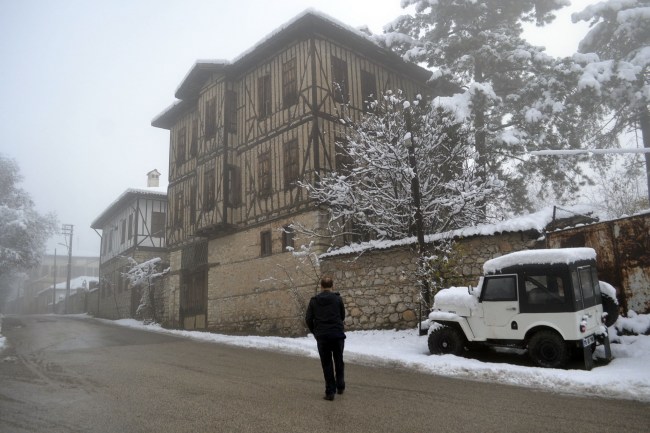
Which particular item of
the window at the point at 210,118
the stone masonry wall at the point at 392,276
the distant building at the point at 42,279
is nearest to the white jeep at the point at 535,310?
the stone masonry wall at the point at 392,276

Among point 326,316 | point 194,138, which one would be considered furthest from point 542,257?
point 194,138

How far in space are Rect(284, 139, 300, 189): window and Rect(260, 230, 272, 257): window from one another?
1.96 m

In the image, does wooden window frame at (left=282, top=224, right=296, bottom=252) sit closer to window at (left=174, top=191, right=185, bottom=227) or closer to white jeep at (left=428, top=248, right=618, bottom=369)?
white jeep at (left=428, top=248, right=618, bottom=369)

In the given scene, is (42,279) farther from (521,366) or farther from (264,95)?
(521,366)

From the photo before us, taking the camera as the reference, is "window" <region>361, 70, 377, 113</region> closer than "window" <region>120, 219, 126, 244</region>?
Yes

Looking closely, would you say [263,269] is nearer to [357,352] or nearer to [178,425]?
[357,352]

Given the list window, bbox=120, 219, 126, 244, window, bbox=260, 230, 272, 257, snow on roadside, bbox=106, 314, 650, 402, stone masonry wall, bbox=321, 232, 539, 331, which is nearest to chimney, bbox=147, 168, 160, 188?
window, bbox=120, 219, 126, 244

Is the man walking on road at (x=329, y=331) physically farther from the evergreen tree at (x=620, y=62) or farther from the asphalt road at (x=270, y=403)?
the evergreen tree at (x=620, y=62)

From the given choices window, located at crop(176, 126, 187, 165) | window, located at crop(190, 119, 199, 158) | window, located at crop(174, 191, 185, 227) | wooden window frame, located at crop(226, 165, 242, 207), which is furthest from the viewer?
window, located at crop(176, 126, 187, 165)

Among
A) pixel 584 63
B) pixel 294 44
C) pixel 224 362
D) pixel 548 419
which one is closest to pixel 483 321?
pixel 548 419

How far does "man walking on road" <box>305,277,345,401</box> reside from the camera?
20.3 ft

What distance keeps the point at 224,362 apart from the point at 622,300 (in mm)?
8245

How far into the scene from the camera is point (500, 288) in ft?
29.3

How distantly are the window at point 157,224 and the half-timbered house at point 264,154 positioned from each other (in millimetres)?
8813
